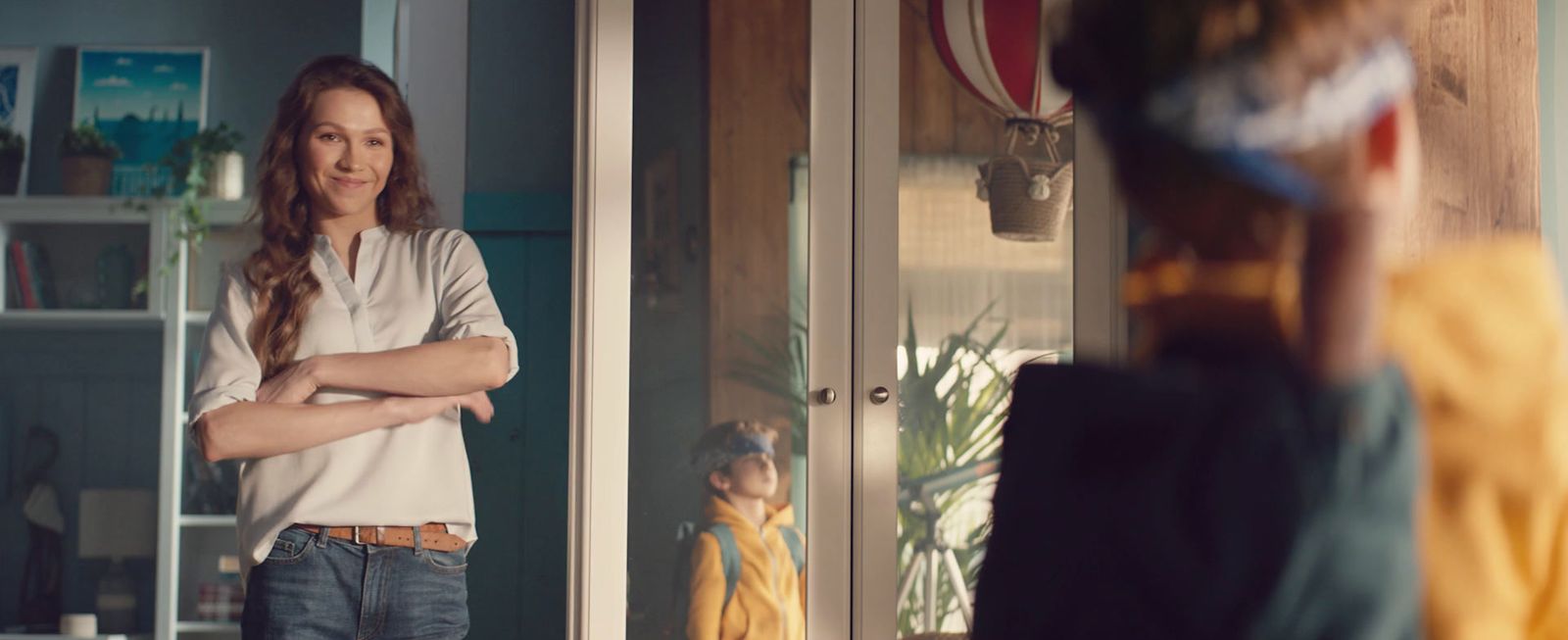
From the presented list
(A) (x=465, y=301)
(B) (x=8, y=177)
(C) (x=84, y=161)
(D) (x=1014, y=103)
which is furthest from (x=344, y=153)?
Result: (B) (x=8, y=177)

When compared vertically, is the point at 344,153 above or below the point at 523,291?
above

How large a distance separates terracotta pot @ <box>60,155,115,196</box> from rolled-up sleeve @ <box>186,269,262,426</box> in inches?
118

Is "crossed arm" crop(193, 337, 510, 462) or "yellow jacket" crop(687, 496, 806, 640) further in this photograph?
"yellow jacket" crop(687, 496, 806, 640)

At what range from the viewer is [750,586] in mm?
3184

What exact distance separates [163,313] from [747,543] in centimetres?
268

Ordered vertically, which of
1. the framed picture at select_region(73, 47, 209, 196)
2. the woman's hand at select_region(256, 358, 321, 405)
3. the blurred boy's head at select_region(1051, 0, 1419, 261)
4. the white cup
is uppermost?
the framed picture at select_region(73, 47, 209, 196)

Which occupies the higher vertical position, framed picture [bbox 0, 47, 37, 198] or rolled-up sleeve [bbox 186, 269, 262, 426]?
framed picture [bbox 0, 47, 37, 198]

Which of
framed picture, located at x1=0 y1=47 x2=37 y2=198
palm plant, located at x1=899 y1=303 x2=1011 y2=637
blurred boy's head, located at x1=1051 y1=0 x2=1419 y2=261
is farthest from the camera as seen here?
framed picture, located at x1=0 y1=47 x2=37 y2=198

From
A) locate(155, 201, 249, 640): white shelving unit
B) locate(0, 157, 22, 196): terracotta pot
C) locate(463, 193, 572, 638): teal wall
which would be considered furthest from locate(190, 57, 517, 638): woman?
locate(0, 157, 22, 196): terracotta pot

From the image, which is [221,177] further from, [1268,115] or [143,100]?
[1268,115]

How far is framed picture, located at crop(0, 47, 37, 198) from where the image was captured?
201 inches

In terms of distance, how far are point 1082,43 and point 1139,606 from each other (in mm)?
203

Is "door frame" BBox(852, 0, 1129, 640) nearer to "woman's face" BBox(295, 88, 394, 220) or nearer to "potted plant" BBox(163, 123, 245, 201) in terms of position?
"woman's face" BBox(295, 88, 394, 220)

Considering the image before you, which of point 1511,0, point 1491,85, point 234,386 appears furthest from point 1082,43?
point 234,386
